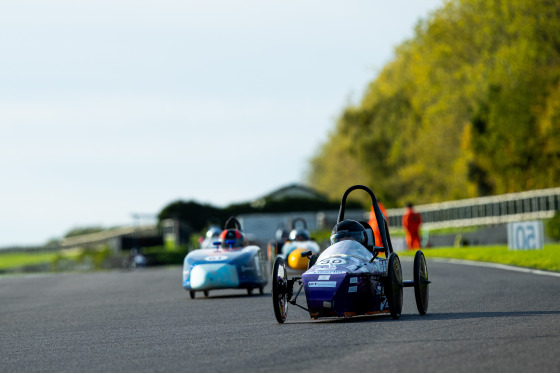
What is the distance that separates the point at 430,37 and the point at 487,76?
8243 millimetres

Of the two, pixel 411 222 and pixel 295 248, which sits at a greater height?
pixel 411 222

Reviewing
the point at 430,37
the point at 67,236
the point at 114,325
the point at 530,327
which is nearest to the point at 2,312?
the point at 114,325

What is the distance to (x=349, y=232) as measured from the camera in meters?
14.7

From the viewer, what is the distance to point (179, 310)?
1809 centimetres

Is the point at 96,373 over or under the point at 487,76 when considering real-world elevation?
under

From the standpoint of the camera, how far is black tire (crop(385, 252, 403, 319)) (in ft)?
44.7

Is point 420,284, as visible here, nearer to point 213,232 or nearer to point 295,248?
point 213,232

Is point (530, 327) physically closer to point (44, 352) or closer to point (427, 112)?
point (44, 352)

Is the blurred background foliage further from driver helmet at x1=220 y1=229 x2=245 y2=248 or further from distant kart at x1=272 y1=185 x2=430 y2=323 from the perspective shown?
distant kart at x1=272 y1=185 x2=430 y2=323

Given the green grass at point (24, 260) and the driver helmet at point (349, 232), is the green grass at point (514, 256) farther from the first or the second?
the green grass at point (24, 260)

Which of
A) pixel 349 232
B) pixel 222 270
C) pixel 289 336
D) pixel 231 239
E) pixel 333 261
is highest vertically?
pixel 349 232

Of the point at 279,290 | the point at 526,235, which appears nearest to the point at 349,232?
the point at 279,290

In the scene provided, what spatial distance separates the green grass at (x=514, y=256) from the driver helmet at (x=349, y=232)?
10.9 m

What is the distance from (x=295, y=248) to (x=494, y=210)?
27733 millimetres
